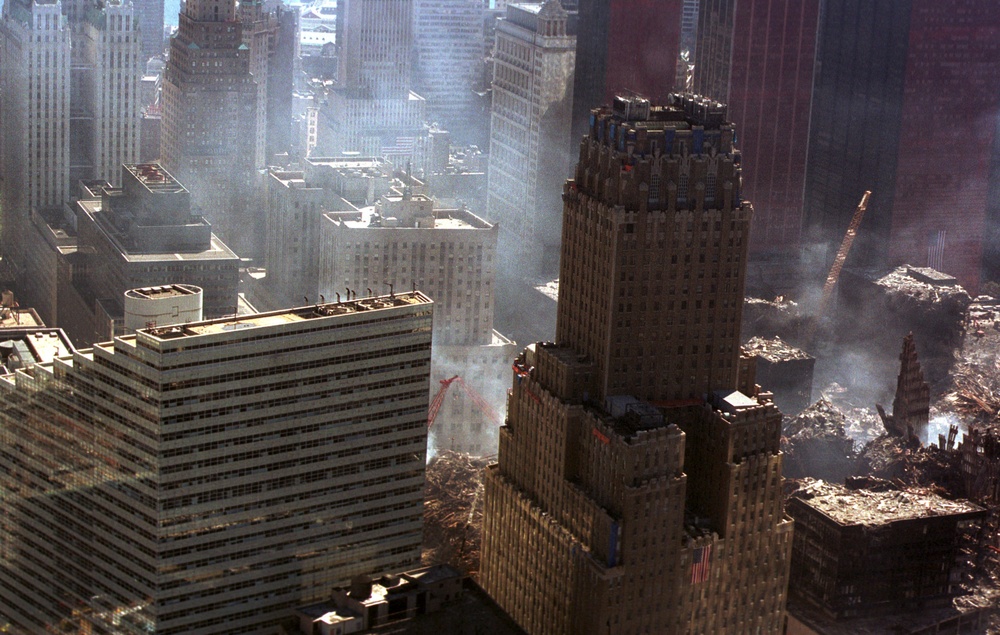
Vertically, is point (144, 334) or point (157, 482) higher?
point (144, 334)

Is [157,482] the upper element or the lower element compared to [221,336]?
lower
